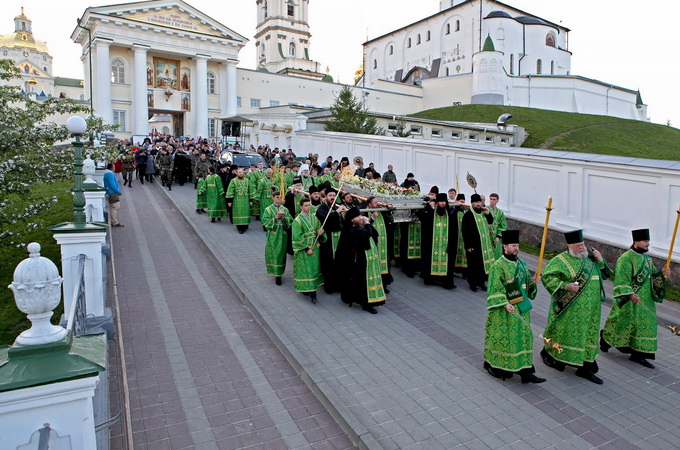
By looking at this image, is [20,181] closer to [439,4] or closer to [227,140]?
[227,140]

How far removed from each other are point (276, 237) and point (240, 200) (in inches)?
183

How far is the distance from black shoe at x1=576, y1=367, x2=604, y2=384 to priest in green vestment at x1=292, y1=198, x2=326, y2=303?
4.12 m

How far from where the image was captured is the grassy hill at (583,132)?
37.3 m

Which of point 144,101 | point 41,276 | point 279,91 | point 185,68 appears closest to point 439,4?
point 279,91

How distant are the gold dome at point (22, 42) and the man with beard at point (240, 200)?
87.3m

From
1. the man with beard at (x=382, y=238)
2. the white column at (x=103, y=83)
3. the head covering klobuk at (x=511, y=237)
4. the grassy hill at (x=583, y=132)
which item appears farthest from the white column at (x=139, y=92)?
the head covering klobuk at (x=511, y=237)

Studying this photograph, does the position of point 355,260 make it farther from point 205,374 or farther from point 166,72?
point 166,72

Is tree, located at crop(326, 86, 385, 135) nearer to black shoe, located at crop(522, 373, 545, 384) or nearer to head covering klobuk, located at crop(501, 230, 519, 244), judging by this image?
head covering klobuk, located at crop(501, 230, 519, 244)

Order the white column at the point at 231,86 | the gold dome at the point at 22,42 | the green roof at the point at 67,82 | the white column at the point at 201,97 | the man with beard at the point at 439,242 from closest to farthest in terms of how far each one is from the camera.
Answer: the man with beard at the point at 439,242 → the white column at the point at 201,97 → the white column at the point at 231,86 → the green roof at the point at 67,82 → the gold dome at the point at 22,42

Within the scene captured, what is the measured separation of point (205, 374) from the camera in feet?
20.6

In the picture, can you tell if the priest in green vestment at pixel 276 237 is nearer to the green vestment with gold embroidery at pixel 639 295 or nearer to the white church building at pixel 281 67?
the green vestment with gold embroidery at pixel 639 295

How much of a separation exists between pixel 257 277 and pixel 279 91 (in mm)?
45011

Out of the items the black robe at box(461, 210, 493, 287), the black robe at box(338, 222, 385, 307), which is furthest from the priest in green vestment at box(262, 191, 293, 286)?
the black robe at box(461, 210, 493, 287)

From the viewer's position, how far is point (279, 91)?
2069 inches
